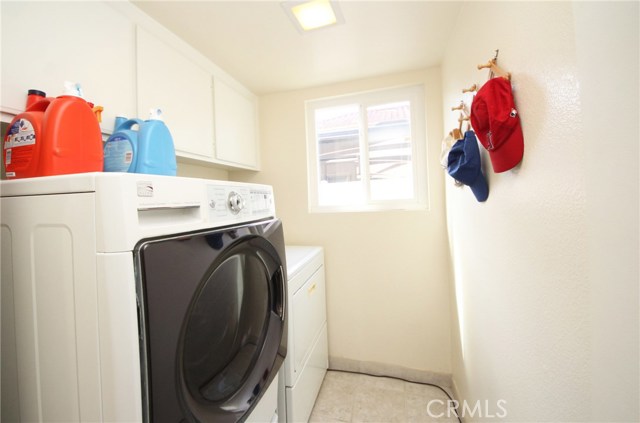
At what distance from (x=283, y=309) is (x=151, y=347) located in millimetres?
636

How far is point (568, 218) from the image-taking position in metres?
0.61

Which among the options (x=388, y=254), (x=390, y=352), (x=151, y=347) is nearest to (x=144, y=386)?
(x=151, y=347)

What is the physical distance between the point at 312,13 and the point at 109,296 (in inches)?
61.4

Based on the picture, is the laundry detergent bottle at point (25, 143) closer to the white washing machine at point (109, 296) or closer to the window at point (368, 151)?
the white washing machine at point (109, 296)

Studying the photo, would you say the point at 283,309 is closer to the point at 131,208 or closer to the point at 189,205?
the point at 189,205

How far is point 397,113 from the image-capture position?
2148 mm

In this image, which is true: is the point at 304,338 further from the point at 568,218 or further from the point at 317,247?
the point at 568,218

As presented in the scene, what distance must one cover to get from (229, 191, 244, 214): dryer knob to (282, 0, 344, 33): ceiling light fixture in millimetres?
1080

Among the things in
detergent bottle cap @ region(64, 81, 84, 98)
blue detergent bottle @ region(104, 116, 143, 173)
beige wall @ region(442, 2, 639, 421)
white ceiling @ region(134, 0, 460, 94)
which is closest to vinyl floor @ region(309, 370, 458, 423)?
beige wall @ region(442, 2, 639, 421)

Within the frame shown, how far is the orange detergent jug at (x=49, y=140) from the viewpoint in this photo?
78 cm

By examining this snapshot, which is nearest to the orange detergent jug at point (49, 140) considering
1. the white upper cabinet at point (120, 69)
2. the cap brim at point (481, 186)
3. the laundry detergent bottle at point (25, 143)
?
the laundry detergent bottle at point (25, 143)

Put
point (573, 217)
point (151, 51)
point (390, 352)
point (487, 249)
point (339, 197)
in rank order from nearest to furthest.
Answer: point (573, 217), point (487, 249), point (151, 51), point (390, 352), point (339, 197)

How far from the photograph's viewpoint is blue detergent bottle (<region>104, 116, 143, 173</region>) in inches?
41.0

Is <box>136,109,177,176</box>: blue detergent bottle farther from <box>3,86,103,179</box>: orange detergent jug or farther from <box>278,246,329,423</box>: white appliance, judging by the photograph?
<box>278,246,329,423</box>: white appliance
